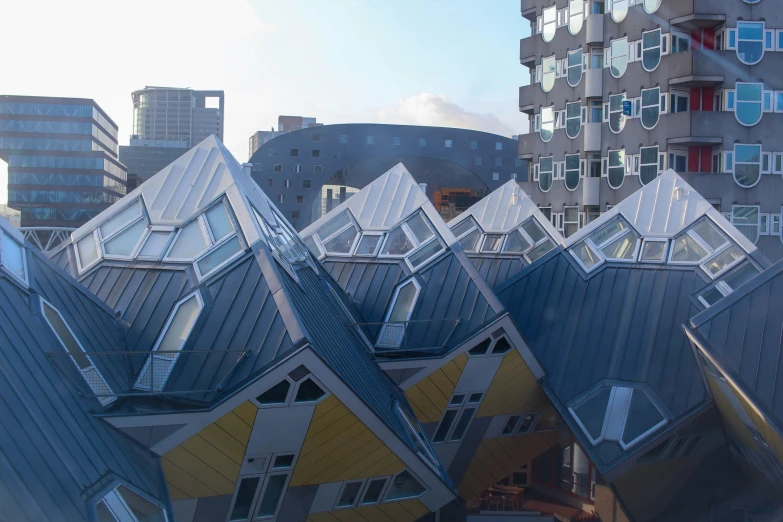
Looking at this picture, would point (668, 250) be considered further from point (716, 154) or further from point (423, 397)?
point (716, 154)

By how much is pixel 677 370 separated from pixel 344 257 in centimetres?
782

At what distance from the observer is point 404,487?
37.8 feet

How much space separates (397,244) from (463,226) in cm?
625

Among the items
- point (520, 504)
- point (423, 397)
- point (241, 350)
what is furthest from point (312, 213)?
point (241, 350)

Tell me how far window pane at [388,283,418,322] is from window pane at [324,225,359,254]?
7.54ft

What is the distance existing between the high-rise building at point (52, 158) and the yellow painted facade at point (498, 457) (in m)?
35.9

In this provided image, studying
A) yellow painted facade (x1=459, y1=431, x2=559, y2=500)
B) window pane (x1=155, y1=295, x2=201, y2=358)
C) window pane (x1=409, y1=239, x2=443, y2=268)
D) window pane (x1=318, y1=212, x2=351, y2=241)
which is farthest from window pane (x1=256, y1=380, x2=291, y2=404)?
window pane (x1=318, y1=212, x2=351, y2=241)

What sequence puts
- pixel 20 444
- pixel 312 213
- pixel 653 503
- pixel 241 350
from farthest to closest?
pixel 312 213 → pixel 653 503 → pixel 241 350 → pixel 20 444

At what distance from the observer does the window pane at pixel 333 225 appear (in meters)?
19.3

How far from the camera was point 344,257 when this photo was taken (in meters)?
18.5

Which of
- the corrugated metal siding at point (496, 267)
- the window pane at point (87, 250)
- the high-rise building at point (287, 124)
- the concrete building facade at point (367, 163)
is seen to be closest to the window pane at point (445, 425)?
the corrugated metal siding at point (496, 267)

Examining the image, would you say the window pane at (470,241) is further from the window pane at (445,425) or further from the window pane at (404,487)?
the window pane at (404,487)

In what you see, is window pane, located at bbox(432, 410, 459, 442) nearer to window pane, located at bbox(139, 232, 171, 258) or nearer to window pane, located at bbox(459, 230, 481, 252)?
window pane, located at bbox(139, 232, 171, 258)

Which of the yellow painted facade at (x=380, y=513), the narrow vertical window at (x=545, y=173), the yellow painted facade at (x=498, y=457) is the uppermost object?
the narrow vertical window at (x=545, y=173)
